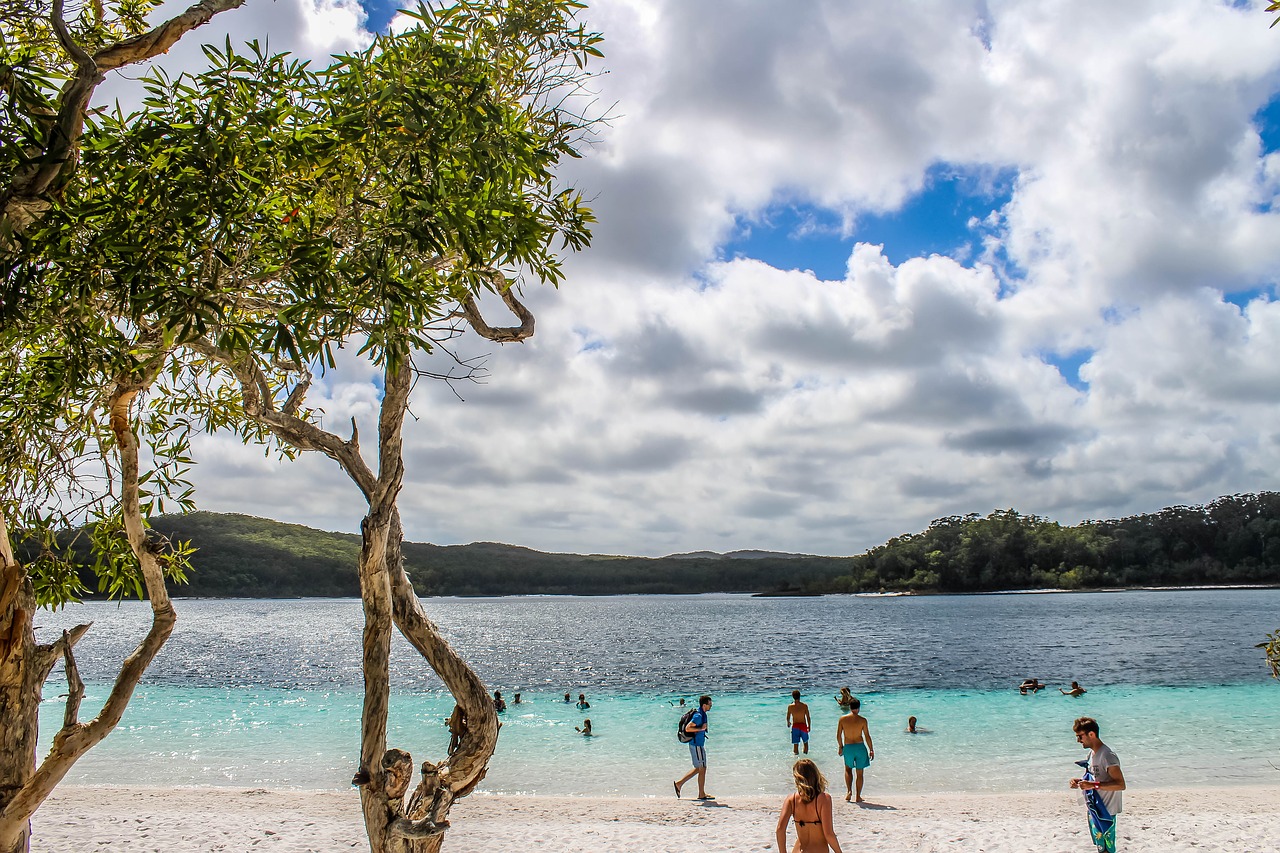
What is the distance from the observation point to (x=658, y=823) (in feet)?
48.0

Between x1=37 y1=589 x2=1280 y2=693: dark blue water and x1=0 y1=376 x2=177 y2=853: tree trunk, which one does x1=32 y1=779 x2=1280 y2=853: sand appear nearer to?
x1=0 y1=376 x2=177 y2=853: tree trunk

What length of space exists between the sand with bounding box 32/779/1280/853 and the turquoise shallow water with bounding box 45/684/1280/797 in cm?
238

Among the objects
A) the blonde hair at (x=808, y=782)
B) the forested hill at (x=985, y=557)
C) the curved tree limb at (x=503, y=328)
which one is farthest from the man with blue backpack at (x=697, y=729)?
the forested hill at (x=985, y=557)

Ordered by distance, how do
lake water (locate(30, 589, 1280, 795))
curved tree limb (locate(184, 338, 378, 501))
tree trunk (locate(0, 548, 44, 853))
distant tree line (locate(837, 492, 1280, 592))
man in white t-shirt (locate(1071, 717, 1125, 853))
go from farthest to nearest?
1. distant tree line (locate(837, 492, 1280, 592))
2. lake water (locate(30, 589, 1280, 795))
3. man in white t-shirt (locate(1071, 717, 1125, 853))
4. curved tree limb (locate(184, 338, 378, 501))
5. tree trunk (locate(0, 548, 44, 853))

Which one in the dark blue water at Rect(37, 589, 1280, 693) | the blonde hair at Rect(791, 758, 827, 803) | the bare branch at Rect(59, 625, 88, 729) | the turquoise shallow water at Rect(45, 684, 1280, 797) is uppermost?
the bare branch at Rect(59, 625, 88, 729)

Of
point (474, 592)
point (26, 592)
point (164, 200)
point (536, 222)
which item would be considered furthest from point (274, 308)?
point (474, 592)

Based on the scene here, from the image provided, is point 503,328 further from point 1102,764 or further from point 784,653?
point 784,653

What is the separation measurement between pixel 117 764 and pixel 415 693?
16.3 m

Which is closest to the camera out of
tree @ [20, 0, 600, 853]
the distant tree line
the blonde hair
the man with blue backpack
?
tree @ [20, 0, 600, 853]

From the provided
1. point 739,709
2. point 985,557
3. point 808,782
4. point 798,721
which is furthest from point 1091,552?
point 808,782

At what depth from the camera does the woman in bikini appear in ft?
22.9

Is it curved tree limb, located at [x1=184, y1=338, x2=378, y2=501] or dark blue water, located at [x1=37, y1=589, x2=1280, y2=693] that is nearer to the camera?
curved tree limb, located at [x1=184, y1=338, x2=378, y2=501]

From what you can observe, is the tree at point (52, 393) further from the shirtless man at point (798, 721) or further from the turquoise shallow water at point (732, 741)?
the turquoise shallow water at point (732, 741)

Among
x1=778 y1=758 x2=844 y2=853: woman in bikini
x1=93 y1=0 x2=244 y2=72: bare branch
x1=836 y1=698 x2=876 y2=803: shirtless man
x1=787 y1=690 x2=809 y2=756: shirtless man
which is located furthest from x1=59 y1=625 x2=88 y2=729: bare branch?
x1=787 y1=690 x2=809 y2=756: shirtless man
